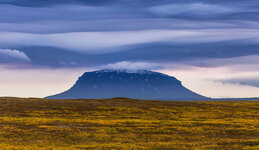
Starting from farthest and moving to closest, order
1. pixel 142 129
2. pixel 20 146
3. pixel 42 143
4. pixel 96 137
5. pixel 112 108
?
pixel 112 108 → pixel 142 129 → pixel 96 137 → pixel 42 143 → pixel 20 146

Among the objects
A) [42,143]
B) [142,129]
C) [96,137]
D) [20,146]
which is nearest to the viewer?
[20,146]

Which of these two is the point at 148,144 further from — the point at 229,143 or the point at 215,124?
the point at 215,124

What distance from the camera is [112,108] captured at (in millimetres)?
89625

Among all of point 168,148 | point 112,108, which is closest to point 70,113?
point 112,108

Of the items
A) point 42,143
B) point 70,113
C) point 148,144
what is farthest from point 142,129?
Answer: point 70,113

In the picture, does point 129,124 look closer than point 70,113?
Yes

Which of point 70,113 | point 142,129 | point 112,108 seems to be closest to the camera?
point 142,129

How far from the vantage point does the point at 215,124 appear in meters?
61.0

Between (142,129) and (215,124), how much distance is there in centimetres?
1547

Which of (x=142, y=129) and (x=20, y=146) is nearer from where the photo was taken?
(x=20, y=146)

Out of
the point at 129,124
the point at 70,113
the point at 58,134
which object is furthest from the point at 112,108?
the point at 58,134

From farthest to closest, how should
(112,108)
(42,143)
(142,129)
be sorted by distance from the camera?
(112,108), (142,129), (42,143)

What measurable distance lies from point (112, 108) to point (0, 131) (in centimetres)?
4441

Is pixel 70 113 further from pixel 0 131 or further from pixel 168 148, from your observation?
pixel 168 148
